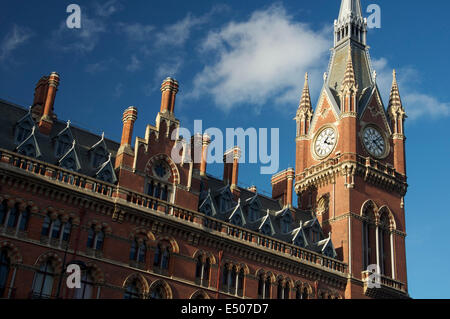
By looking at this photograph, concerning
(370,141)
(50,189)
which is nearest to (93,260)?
(50,189)

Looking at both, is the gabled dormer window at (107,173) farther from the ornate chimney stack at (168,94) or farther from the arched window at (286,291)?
the arched window at (286,291)

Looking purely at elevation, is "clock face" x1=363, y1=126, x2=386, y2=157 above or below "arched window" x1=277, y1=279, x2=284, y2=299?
above

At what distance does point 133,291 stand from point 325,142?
90.8 ft

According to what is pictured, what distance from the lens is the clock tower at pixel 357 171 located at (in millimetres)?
59188

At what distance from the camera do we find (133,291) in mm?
45344

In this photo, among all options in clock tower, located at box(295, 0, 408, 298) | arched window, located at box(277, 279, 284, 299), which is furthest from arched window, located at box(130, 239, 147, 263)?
clock tower, located at box(295, 0, 408, 298)

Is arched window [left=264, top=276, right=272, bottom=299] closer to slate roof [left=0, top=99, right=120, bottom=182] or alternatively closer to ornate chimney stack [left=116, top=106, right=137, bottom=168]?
ornate chimney stack [left=116, top=106, right=137, bottom=168]

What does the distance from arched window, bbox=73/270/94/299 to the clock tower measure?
923 inches

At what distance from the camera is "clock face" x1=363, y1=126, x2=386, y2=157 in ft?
211

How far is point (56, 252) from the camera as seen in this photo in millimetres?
42219

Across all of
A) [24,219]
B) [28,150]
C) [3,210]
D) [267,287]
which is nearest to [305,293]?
[267,287]

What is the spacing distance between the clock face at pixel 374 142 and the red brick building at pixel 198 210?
0.67ft

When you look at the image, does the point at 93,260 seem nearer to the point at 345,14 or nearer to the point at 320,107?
the point at 320,107
